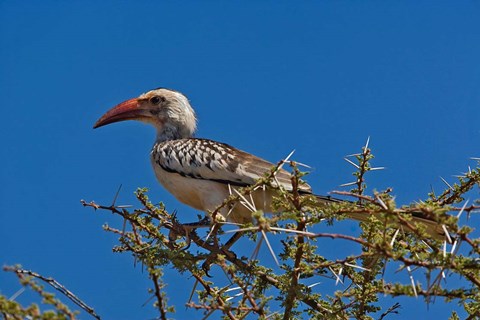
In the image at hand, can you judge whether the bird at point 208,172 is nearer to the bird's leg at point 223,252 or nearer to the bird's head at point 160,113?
the bird's head at point 160,113

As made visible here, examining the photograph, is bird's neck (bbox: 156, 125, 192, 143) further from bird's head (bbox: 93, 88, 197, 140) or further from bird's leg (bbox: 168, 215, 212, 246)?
bird's leg (bbox: 168, 215, 212, 246)

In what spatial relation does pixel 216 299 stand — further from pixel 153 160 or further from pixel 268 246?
pixel 153 160

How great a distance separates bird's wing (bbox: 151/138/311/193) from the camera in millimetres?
5543

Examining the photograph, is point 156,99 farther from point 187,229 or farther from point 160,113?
point 187,229

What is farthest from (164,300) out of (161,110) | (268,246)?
(161,110)

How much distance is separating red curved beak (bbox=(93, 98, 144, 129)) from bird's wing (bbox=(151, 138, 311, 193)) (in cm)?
89

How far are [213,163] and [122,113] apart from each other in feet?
5.76

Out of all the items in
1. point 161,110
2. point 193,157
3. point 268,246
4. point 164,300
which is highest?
point 161,110

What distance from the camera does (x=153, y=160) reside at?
21.1 feet

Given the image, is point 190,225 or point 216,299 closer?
point 216,299

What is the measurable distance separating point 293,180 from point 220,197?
197 cm

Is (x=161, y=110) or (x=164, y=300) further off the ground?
(x=161, y=110)

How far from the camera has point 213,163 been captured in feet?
19.0

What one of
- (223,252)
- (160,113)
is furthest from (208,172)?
(160,113)
